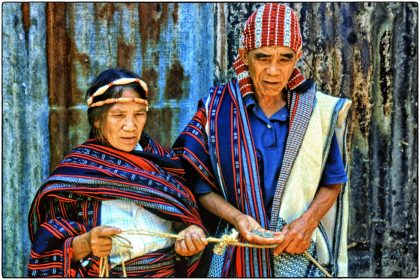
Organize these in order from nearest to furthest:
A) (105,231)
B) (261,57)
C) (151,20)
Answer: (105,231) → (261,57) → (151,20)

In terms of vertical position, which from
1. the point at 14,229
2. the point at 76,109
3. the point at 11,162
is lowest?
the point at 14,229

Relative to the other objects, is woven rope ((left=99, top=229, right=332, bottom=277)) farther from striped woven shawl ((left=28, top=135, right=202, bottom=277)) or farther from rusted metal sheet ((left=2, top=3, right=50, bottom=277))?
rusted metal sheet ((left=2, top=3, right=50, bottom=277))

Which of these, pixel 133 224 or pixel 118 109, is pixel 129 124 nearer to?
pixel 118 109

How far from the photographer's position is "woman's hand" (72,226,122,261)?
3508 millimetres

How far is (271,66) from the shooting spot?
3723 mm

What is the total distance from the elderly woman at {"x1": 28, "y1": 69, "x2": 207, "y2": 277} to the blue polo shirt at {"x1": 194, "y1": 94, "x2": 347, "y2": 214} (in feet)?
0.86

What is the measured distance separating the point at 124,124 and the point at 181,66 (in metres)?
1.05

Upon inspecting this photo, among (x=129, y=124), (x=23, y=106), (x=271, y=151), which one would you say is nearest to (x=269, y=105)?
(x=271, y=151)

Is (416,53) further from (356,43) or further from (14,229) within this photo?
(14,229)

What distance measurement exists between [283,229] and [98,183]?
2.66 feet

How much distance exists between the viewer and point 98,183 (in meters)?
3.62

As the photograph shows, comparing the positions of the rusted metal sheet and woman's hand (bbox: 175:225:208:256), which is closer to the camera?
woman's hand (bbox: 175:225:208:256)

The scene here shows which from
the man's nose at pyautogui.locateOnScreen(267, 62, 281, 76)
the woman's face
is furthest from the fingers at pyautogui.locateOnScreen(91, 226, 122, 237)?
the man's nose at pyautogui.locateOnScreen(267, 62, 281, 76)

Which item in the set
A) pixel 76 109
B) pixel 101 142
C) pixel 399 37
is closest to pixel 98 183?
pixel 101 142
